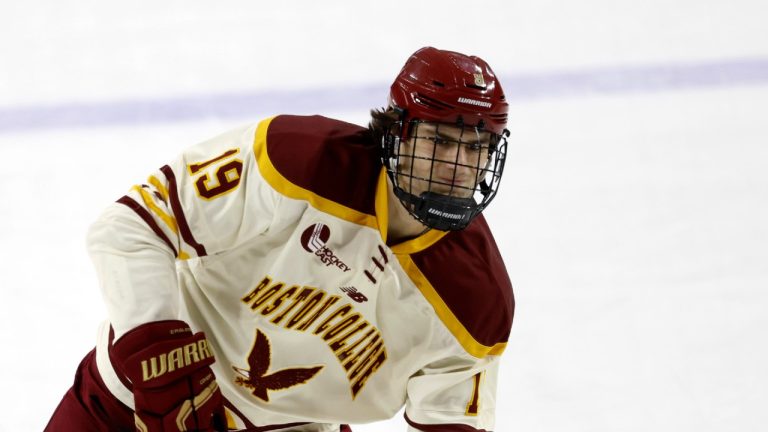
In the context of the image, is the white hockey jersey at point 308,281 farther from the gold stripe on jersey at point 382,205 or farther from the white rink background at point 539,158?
the white rink background at point 539,158

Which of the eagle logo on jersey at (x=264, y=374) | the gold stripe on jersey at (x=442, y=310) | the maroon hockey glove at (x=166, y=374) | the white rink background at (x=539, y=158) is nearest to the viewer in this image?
the maroon hockey glove at (x=166, y=374)

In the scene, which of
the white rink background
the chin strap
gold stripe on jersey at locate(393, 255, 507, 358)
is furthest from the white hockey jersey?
the white rink background

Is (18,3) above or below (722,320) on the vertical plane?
above

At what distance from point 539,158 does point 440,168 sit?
2.31 m

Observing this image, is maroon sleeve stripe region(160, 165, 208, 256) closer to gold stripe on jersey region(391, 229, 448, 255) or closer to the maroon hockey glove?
the maroon hockey glove

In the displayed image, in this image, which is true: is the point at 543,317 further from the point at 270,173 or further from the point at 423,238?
the point at 270,173

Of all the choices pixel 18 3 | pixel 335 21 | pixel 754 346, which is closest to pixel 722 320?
pixel 754 346

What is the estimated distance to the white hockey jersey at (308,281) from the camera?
218 cm

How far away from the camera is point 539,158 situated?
441 centimetres

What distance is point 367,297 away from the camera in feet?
7.64

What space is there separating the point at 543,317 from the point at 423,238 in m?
1.32

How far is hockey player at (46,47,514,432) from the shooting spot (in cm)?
209

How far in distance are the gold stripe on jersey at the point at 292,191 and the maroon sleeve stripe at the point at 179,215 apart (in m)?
0.18

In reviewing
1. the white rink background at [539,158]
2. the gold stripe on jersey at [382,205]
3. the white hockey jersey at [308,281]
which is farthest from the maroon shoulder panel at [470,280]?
the white rink background at [539,158]
